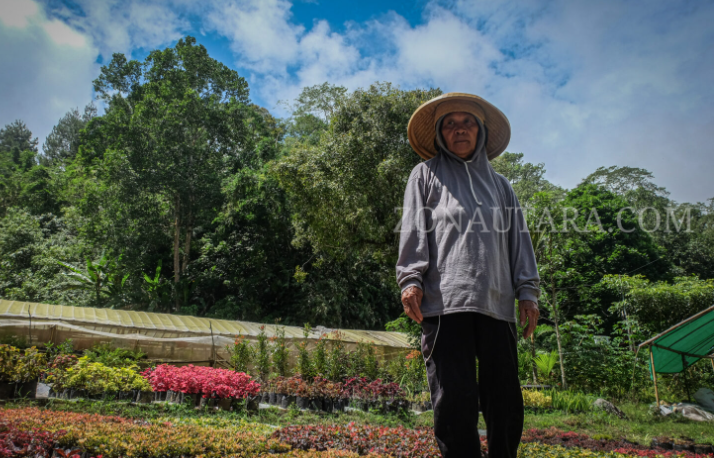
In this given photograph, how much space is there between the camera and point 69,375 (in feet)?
17.4

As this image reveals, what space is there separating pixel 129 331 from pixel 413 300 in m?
8.92

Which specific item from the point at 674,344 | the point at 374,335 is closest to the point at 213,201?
the point at 374,335

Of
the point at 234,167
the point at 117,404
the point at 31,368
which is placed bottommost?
the point at 117,404

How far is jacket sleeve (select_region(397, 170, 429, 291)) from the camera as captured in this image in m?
Result: 1.86

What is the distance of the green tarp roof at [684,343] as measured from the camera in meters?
6.77

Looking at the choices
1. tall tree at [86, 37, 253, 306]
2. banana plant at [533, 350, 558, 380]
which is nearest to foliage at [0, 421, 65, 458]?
banana plant at [533, 350, 558, 380]

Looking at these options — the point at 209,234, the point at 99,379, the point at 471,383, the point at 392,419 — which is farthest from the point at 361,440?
the point at 209,234

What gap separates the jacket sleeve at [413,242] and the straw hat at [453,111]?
43 centimetres

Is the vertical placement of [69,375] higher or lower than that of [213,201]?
lower

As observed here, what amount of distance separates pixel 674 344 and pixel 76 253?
24.4 m

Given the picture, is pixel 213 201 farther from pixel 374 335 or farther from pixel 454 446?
pixel 454 446

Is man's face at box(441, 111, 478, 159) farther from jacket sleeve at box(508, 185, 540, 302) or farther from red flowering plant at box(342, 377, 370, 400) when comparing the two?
red flowering plant at box(342, 377, 370, 400)

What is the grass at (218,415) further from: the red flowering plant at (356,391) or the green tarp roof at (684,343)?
the green tarp roof at (684,343)

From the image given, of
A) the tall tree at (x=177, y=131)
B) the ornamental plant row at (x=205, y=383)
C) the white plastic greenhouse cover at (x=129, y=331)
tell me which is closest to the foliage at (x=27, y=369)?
the ornamental plant row at (x=205, y=383)
